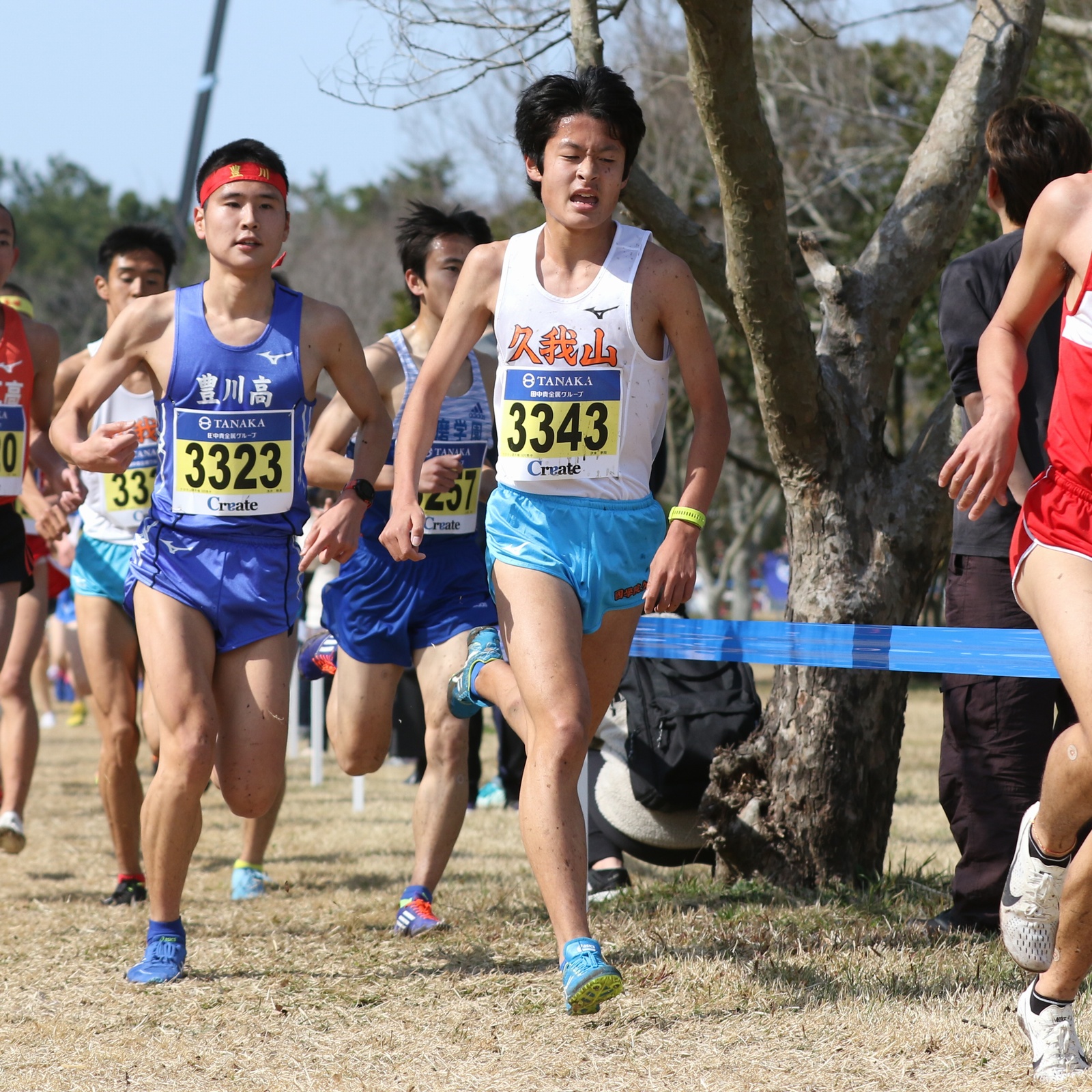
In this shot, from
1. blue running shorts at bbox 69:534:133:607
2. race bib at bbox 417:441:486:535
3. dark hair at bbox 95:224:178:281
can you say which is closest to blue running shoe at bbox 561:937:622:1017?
race bib at bbox 417:441:486:535

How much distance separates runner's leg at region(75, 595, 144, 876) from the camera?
5805 millimetres

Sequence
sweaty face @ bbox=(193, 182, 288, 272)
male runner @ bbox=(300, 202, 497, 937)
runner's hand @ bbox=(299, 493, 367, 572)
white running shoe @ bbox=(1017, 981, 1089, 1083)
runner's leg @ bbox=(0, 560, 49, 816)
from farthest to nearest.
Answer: runner's leg @ bbox=(0, 560, 49, 816)
male runner @ bbox=(300, 202, 497, 937)
sweaty face @ bbox=(193, 182, 288, 272)
runner's hand @ bbox=(299, 493, 367, 572)
white running shoe @ bbox=(1017, 981, 1089, 1083)

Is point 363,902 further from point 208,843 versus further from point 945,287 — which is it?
point 945,287

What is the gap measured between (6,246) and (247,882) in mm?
2683

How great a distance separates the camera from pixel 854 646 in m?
4.51

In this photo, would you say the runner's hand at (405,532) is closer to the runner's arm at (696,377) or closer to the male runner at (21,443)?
the runner's arm at (696,377)

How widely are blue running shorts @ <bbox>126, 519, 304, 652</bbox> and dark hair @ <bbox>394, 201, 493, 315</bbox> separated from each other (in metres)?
1.51

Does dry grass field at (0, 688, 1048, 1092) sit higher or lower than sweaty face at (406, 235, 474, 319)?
lower

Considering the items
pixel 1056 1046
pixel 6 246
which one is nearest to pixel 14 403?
pixel 6 246

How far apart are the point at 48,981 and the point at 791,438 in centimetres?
298

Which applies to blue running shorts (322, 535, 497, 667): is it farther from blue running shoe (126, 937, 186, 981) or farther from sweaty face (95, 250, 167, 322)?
sweaty face (95, 250, 167, 322)

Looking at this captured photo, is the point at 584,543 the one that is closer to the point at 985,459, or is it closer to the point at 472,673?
the point at 472,673

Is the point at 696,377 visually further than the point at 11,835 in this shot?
No

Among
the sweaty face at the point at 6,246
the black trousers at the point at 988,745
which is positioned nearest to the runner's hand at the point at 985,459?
the black trousers at the point at 988,745
